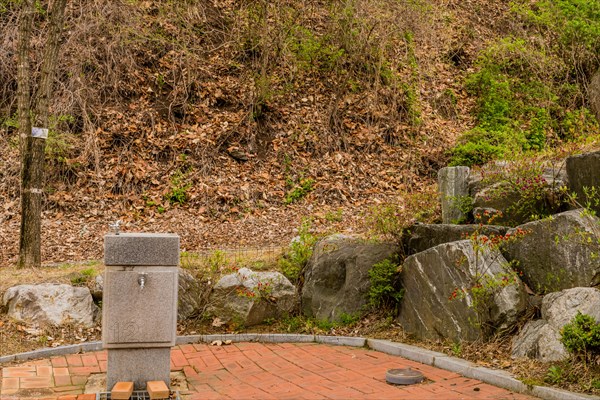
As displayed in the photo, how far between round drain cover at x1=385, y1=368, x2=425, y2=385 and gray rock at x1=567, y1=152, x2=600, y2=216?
270 centimetres

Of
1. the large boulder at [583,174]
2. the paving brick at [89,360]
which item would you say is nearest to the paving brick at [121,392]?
the paving brick at [89,360]

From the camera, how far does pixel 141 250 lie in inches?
200

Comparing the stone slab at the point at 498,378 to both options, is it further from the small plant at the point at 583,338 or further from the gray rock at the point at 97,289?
the gray rock at the point at 97,289

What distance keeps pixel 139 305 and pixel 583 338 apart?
11.5ft

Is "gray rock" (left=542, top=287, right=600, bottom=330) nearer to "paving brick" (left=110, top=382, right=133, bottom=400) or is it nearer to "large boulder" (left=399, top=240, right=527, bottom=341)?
"large boulder" (left=399, top=240, right=527, bottom=341)

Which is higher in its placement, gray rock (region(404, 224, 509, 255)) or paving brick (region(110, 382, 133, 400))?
gray rock (region(404, 224, 509, 255))

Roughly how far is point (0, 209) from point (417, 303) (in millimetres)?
7853

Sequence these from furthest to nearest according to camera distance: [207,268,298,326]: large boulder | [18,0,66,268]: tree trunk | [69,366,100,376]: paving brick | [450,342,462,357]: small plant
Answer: [18,0,66,268]: tree trunk, [207,268,298,326]: large boulder, [450,342,462,357]: small plant, [69,366,100,376]: paving brick

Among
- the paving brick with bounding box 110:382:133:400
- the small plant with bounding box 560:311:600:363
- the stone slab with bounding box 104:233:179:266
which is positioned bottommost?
the paving brick with bounding box 110:382:133:400

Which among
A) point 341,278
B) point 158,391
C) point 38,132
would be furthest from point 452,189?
point 38,132

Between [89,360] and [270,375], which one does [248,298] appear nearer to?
[270,375]

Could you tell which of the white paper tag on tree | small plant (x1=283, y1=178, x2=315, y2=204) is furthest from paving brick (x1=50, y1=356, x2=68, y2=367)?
small plant (x1=283, y1=178, x2=315, y2=204)

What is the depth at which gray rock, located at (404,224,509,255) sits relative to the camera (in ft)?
22.1

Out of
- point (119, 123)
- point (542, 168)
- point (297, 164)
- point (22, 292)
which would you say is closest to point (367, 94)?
point (297, 164)
